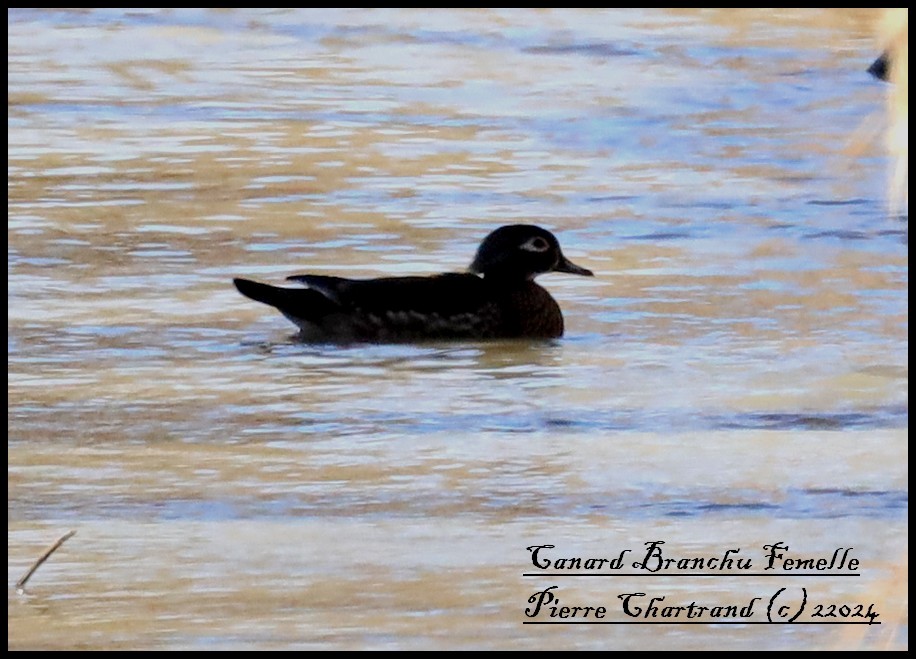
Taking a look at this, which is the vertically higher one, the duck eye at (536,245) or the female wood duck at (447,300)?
the duck eye at (536,245)

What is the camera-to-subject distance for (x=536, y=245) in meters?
4.97

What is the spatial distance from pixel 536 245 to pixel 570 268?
115mm

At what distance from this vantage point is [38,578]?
3.76 m

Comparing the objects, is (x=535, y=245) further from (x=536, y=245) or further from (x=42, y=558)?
(x=42, y=558)

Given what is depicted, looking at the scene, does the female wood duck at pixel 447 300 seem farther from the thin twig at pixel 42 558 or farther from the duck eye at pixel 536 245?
the thin twig at pixel 42 558

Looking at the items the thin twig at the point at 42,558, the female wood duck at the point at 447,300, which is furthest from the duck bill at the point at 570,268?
the thin twig at the point at 42,558

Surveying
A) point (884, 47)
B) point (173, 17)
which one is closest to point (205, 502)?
point (173, 17)

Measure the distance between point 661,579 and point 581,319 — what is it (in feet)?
4.41

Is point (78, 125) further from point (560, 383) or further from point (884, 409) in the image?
point (884, 409)

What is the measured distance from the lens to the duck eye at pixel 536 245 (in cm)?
493

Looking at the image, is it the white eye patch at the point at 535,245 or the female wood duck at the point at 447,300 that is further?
the white eye patch at the point at 535,245

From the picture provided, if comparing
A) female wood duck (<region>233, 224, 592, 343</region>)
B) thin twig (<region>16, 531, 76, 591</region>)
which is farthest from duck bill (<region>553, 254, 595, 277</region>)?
thin twig (<region>16, 531, 76, 591</region>)

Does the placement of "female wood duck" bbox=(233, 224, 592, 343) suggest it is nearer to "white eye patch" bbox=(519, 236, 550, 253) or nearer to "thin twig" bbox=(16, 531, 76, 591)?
"white eye patch" bbox=(519, 236, 550, 253)

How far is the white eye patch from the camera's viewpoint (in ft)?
16.2
